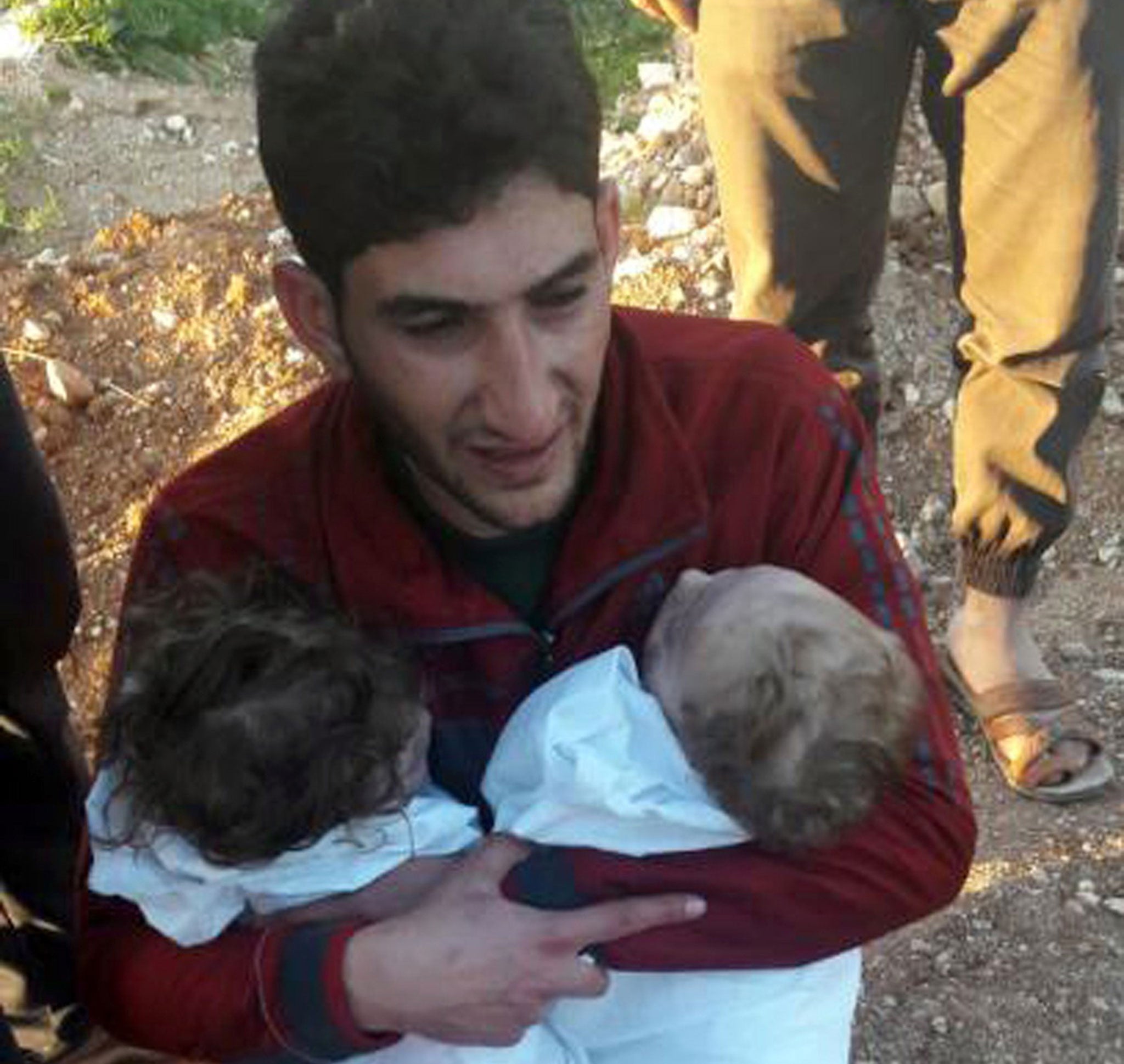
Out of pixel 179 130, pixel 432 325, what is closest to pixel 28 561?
pixel 432 325

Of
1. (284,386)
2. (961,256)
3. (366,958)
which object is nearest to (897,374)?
(961,256)

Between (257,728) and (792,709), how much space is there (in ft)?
1.94

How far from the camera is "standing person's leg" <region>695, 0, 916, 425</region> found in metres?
3.08

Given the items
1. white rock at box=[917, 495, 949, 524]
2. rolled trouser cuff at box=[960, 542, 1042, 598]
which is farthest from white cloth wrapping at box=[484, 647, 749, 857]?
white rock at box=[917, 495, 949, 524]

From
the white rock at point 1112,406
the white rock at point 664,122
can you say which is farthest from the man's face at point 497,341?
the white rock at point 664,122

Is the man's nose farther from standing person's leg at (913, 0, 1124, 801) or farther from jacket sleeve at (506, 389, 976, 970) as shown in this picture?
standing person's leg at (913, 0, 1124, 801)

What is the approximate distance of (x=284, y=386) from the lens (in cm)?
445

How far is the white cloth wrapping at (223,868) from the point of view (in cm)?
198

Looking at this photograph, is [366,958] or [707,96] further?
[707,96]

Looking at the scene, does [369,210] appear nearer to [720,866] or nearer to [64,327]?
[720,866]

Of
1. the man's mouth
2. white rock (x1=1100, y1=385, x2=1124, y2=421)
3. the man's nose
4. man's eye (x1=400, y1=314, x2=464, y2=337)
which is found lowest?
white rock (x1=1100, y1=385, x2=1124, y2=421)

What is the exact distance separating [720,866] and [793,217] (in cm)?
162

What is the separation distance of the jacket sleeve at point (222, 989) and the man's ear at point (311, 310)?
1.38ft

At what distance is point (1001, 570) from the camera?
11.2ft
